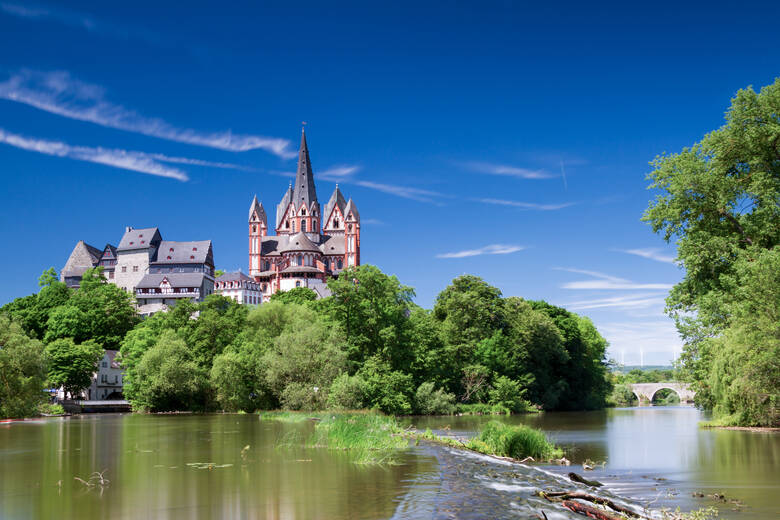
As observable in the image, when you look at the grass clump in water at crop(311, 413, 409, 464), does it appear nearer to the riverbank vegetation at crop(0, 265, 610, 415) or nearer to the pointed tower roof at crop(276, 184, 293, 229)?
the riverbank vegetation at crop(0, 265, 610, 415)

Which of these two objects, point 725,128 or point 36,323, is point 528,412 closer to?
point 725,128

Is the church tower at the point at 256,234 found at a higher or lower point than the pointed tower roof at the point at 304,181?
lower

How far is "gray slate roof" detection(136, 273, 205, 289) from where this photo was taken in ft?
522

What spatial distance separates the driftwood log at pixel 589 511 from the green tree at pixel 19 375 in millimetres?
55215

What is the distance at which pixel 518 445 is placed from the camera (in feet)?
74.9

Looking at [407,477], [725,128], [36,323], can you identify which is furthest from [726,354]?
[36,323]

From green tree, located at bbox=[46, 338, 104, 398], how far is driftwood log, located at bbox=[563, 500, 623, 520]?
86.7 m

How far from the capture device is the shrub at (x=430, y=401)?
5691cm

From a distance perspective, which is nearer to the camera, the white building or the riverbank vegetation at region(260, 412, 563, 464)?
the riverbank vegetation at region(260, 412, 563, 464)

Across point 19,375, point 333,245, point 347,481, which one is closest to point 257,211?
point 333,245

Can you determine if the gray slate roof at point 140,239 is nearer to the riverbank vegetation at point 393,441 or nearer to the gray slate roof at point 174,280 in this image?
the gray slate roof at point 174,280

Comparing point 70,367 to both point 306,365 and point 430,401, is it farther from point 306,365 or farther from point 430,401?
point 430,401

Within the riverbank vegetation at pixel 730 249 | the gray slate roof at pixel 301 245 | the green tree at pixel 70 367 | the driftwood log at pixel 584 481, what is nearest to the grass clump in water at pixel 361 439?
the driftwood log at pixel 584 481

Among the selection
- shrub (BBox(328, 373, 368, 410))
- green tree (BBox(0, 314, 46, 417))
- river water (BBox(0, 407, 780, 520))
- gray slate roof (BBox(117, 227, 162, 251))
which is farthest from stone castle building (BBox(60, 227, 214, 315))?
river water (BBox(0, 407, 780, 520))
